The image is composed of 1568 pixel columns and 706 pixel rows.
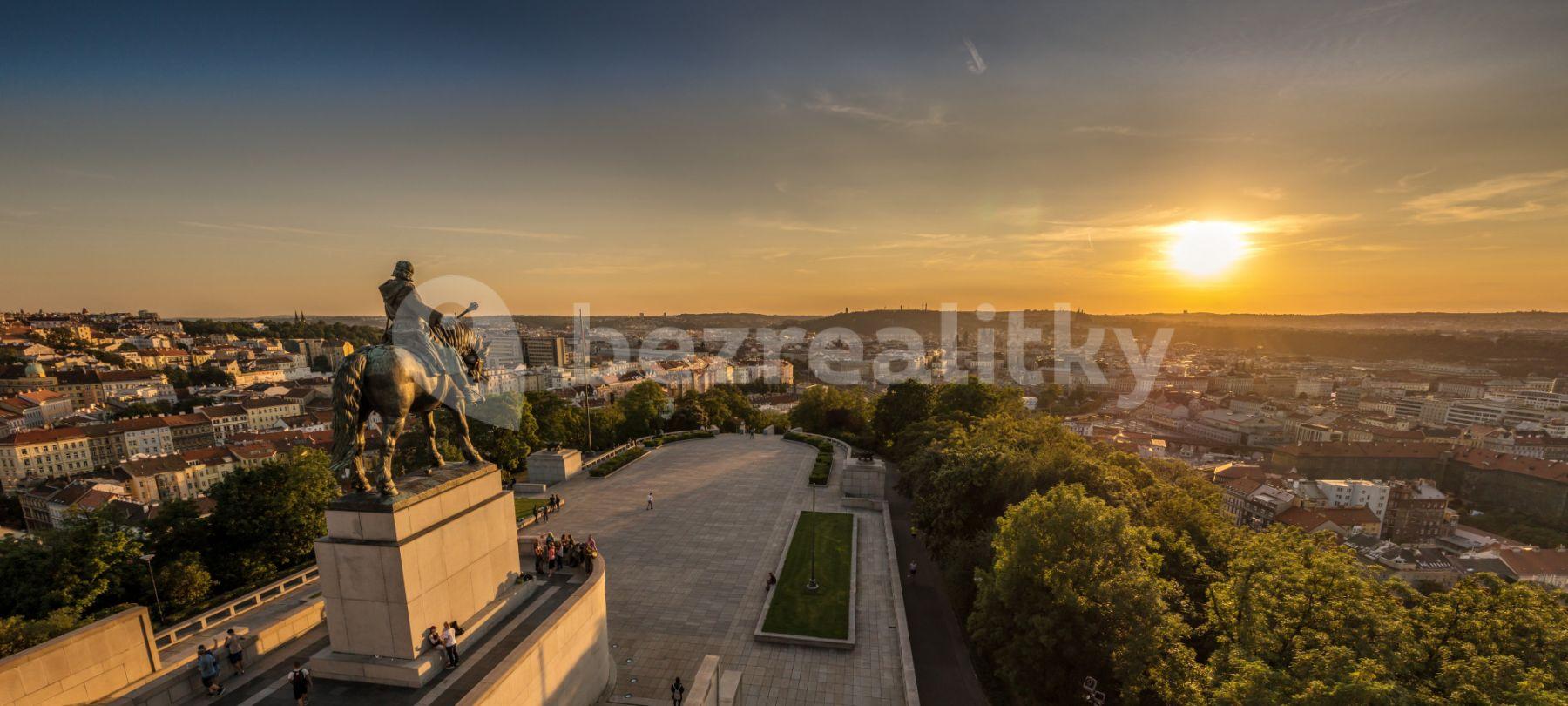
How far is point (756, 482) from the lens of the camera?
34250 millimetres

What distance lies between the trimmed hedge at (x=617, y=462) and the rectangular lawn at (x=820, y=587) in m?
14.3

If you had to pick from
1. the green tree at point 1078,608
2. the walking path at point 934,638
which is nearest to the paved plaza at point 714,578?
the walking path at point 934,638

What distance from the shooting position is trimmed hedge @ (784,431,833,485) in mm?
33959

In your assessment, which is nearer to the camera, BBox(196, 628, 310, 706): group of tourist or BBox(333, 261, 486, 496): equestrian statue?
BBox(196, 628, 310, 706): group of tourist

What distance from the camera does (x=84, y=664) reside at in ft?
35.0

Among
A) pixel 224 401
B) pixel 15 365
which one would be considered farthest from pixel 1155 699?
pixel 15 365

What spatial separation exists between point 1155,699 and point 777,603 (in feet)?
37.4

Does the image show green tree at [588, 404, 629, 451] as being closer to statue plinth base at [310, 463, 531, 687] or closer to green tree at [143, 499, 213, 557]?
green tree at [143, 499, 213, 557]

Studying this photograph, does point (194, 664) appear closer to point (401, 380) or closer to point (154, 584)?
point (401, 380)

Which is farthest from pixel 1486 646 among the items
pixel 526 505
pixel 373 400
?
pixel 526 505

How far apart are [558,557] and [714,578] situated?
756cm

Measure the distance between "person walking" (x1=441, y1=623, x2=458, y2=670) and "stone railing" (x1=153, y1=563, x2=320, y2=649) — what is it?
22.3ft

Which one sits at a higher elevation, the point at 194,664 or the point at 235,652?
the point at 235,652

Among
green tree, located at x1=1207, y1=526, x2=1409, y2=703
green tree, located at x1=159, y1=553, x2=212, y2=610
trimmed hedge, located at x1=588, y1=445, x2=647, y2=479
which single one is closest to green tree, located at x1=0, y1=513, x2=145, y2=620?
green tree, located at x1=159, y1=553, x2=212, y2=610
